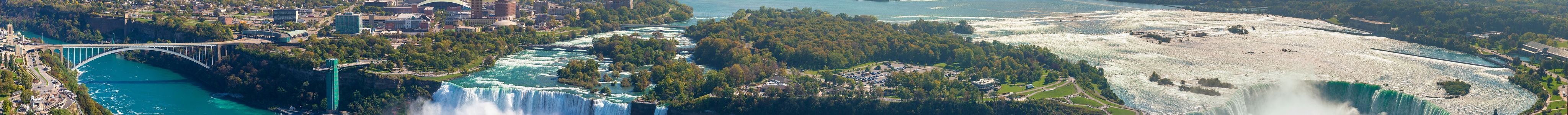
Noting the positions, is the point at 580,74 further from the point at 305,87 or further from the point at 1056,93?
the point at 1056,93

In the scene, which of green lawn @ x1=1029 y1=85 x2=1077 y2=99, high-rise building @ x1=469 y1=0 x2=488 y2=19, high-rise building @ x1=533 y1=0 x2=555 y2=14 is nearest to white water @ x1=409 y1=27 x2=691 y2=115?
green lawn @ x1=1029 y1=85 x2=1077 y2=99

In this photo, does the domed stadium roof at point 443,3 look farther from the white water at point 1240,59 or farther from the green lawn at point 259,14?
the white water at point 1240,59

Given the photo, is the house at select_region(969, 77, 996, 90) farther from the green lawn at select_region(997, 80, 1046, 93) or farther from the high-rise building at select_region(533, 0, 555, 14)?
the high-rise building at select_region(533, 0, 555, 14)

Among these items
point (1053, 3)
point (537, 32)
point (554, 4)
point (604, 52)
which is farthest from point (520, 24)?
point (1053, 3)

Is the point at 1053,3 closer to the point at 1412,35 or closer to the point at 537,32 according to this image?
the point at 1412,35

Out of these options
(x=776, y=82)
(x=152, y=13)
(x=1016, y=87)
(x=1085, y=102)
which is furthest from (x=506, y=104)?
(x=152, y=13)
